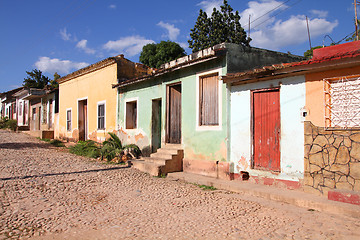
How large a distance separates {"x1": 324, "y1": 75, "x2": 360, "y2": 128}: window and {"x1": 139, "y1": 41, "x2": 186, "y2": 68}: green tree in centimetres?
2224

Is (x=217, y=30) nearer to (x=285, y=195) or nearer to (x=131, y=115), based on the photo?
(x=131, y=115)

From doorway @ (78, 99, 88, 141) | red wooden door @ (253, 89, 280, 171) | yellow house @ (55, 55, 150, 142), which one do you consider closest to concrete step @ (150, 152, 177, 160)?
red wooden door @ (253, 89, 280, 171)

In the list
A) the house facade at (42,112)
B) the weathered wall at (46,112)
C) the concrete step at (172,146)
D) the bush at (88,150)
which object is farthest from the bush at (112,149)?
the weathered wall at (46,112)

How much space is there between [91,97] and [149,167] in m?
7.69

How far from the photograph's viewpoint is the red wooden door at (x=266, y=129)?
6723mm

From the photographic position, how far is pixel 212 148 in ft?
26.9

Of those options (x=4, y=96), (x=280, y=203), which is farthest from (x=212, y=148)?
(x=4, y=96)

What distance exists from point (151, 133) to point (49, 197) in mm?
5260

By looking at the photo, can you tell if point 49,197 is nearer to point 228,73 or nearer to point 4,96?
point 228,73

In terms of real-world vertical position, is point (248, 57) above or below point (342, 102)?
above

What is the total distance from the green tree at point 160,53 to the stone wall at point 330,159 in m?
22.2

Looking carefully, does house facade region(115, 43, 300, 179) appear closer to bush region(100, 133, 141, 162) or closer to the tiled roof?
bush region(100, 133, 141, 162)

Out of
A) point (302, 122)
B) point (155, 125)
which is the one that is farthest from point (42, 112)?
point (302, 122)

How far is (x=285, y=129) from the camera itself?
21.2 ft
